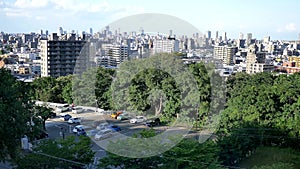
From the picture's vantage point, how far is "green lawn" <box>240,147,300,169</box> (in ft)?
13.3

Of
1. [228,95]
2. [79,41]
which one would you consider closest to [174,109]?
[228,95]

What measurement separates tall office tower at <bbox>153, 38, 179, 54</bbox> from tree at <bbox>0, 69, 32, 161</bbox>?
158 cm

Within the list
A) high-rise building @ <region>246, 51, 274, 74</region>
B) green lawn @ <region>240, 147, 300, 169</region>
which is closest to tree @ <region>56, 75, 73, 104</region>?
green lawn @ <region>240, 147, 300, 169</region>

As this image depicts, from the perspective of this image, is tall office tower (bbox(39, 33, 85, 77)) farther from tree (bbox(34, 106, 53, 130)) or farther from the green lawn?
Answer: the green lawn

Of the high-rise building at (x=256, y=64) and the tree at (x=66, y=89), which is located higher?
the high-rise building at (x=256, y=64)

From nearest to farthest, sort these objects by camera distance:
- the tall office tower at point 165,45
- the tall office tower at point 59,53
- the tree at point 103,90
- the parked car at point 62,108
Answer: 1. the tall office tower at point 165,45
2. the tree at point 103,90
3. the parked car at point 62,108
4. the tall office tower at point 59,53

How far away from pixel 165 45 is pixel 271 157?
198 centimetres

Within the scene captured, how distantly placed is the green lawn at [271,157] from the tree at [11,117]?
8.86ft

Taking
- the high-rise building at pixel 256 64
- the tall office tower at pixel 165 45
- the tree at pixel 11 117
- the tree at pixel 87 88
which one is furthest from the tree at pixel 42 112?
the high-rise building at pixel 256 64

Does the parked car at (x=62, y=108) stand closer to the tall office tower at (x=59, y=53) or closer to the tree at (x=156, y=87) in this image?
the tree at (x=156, y=87)

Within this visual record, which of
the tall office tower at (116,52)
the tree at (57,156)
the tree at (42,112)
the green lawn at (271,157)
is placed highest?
the tall office tower at (116,52)

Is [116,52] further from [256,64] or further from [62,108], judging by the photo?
[256,64]

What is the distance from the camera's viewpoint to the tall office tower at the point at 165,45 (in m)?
3.70

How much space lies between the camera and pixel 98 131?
3.77 m
